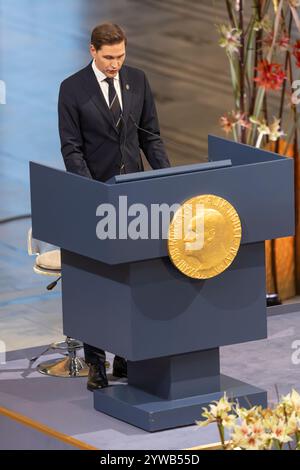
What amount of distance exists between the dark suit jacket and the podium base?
939 millimetres

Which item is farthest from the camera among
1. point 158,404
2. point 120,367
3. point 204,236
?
point 120,367

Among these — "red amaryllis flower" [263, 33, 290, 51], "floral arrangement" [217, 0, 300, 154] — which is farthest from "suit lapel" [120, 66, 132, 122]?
"red amaryllis flower" [263, 33, 290, 51]

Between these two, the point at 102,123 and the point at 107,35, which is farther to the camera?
the point at 102,123

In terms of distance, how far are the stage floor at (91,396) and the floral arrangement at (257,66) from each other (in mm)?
1021

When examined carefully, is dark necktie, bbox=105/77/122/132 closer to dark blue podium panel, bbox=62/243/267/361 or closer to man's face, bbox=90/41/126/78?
man's face, bbox=90/41/126/78

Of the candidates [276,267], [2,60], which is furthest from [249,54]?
[2,60]

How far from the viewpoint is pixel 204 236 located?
5.85 metres

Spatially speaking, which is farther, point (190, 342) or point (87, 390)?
point (87, 390)

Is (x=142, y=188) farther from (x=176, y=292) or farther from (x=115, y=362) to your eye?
(x=115, y=362)

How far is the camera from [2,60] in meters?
12.2

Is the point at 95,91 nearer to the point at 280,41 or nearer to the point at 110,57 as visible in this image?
the point at 110,57

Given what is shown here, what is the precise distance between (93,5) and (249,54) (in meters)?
6.15

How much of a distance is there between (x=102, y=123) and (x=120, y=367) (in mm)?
1096

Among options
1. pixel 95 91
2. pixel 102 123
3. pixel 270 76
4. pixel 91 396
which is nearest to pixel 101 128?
pixel 102 123
